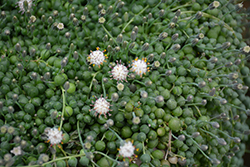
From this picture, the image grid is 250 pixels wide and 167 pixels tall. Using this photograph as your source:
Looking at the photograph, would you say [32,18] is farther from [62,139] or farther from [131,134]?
[131,134]

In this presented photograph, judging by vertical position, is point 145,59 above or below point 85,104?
above

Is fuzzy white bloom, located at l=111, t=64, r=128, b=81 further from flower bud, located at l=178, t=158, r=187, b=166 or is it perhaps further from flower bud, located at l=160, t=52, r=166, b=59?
flower bud, located at l=178, t=158, r=187, b=166

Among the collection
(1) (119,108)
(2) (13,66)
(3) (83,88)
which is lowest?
(1) (119,108)

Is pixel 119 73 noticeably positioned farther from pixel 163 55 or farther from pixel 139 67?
pixel 163 55

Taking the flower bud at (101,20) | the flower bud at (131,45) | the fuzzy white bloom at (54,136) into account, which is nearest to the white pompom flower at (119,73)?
the flower bud at (131,45)

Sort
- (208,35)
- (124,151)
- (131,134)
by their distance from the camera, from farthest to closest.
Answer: (208,35) → (131,134) → (124,151)

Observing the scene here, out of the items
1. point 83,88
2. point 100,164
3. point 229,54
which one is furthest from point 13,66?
point 229,54

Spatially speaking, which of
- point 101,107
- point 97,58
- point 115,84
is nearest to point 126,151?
point 101,107

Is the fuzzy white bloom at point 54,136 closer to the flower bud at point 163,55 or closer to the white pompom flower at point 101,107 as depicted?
the white pompom flower at point 101,107
